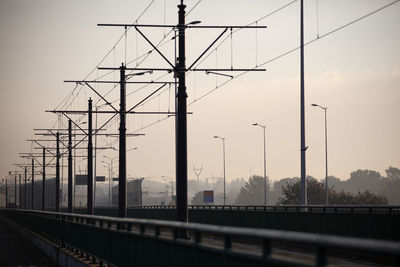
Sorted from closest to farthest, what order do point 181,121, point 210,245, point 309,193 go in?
point 210,245, point 181,121, point 309,193

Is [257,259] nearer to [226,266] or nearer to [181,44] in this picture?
[226,266]

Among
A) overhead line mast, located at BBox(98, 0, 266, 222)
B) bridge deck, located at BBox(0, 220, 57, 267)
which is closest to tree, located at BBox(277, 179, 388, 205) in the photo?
bridge deck, located at BBox(0, 220, 57, 267)

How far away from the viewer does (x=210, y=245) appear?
11719 mm

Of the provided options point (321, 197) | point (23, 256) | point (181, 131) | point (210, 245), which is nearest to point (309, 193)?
point (321, 197)

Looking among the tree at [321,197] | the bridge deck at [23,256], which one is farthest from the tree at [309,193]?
the bridge deck at [23,256]

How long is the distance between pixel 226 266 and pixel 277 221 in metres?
24.9

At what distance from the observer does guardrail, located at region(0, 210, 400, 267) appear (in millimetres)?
7479

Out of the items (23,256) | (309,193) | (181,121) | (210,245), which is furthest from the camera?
(309,193)

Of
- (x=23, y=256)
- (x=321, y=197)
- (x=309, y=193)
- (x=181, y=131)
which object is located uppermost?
(x=181, y=131)

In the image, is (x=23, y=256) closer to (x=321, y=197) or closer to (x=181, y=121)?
(x=181, y=121)

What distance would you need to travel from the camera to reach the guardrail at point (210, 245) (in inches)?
294

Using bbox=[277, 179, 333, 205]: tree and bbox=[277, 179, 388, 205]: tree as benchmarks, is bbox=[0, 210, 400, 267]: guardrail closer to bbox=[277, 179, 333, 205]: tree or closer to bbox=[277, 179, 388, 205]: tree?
Answer: bbox=[277, 179, 388, 205]: tree

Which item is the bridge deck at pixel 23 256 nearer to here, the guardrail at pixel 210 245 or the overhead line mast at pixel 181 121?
the guardrail at pixel 210 245

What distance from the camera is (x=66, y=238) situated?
30438 millimetres
